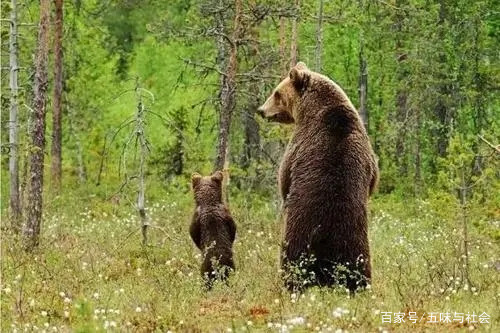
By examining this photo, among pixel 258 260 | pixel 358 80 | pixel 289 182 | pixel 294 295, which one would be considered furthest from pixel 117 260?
pixel 358 80

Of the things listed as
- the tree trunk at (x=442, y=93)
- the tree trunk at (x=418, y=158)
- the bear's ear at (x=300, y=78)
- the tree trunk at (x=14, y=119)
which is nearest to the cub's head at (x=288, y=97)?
the bear's ear at (x=300, y=78)

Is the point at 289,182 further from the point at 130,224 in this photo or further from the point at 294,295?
the point at 130,224

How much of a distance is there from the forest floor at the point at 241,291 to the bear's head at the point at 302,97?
1882 mm

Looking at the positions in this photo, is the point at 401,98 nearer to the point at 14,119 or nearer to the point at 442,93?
the point at 442,93

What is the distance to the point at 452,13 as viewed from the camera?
28.0m

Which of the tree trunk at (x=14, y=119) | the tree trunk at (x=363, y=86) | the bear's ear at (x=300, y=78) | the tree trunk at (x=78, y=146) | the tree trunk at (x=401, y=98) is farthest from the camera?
the tree trunk at (x=78, y=146)


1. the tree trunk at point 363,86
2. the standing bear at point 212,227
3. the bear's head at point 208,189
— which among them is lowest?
the standing bear at point 212,227

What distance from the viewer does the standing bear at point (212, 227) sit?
34.6 ft

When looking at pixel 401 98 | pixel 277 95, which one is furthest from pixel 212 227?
pixel 401 98

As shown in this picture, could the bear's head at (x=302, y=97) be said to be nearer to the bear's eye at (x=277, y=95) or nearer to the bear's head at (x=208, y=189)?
the bear's eye at (x=277, y=95)

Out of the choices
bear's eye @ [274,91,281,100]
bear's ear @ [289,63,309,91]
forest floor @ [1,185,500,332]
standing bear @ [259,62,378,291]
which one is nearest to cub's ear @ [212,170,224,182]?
forest floor @ [1,185,500,332]

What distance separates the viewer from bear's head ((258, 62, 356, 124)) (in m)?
8.90

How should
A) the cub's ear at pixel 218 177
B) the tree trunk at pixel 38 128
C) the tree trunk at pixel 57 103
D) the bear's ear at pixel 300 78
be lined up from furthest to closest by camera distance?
the tree trunk at pixel 57 103 → the tree trunk at pixel 38 128 → the cub's ear at pixel 218 177 → the bear's ear at pixel 300 78

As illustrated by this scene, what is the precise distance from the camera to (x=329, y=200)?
8.22 m
